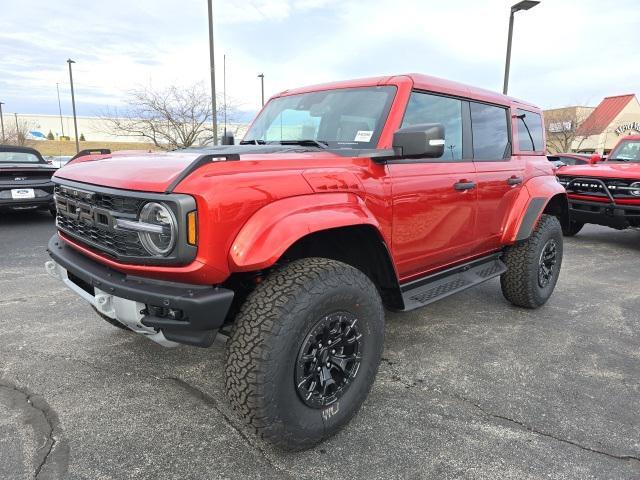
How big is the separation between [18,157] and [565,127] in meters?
28.0

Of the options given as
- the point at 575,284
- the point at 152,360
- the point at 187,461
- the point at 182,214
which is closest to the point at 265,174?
the point at 182,214

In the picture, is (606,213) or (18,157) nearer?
(606,213)

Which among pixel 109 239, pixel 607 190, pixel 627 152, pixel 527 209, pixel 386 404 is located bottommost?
pixel 386 404

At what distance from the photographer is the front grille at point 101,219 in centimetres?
205

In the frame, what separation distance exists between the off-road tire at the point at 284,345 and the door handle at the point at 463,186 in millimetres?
1294

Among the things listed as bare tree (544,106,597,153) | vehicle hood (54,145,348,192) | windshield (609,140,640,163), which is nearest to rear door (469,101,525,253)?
vehicle hood (54,145,348,192)

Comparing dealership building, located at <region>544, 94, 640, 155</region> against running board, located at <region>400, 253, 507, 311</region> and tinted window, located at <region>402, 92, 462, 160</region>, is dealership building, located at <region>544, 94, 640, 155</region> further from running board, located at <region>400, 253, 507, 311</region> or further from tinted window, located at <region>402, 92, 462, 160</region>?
tinted window, located at <region>402, 92, 462, 160</region>

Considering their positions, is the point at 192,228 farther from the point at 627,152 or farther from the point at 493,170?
the point at 627,152

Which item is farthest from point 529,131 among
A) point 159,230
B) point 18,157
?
point 18,157

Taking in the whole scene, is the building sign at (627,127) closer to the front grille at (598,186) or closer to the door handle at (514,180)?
the front grille at (598,186)

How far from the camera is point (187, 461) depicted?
2.14 m

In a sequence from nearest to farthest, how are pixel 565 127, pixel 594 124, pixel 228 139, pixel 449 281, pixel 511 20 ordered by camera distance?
pixel 449 281
pixel 228 139
pixel 511 20
pixel 565 127
pixel 594 124

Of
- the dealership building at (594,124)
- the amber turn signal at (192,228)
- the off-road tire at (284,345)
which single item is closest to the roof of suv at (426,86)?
the off-road tire at (284,345)

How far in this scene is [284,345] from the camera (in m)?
1.98
